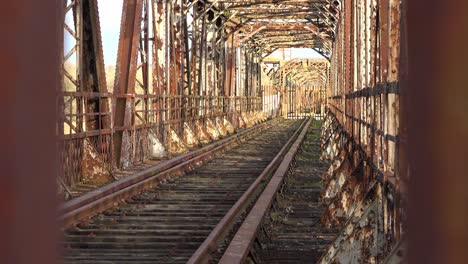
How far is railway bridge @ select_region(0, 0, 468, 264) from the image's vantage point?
64 centimetres

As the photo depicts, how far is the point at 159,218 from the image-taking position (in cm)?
919

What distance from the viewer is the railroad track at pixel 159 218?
7055 millimetres

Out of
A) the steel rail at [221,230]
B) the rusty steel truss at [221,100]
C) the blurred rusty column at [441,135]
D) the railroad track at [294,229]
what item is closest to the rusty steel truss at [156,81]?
the rusty steel truss at [221,100]

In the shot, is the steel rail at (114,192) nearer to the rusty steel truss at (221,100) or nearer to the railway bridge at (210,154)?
the railway bridge at (210,154)

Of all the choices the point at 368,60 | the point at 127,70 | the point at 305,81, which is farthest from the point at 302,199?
the point at 305,81

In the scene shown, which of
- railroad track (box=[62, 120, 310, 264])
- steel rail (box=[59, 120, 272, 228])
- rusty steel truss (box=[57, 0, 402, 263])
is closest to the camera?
rusty steel truss (box=[57, 0, 402, 263])

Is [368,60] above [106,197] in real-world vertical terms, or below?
above

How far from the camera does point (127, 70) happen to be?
1472cm

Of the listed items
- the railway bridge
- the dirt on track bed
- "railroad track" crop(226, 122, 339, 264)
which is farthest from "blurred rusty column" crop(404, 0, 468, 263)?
the dirt on track bed

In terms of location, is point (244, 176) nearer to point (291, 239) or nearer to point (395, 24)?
point (291, 239)

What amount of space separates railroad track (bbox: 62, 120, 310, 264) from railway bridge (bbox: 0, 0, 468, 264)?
0.03 metres

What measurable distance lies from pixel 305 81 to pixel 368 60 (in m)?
97.2

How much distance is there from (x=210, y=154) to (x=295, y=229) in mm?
9349

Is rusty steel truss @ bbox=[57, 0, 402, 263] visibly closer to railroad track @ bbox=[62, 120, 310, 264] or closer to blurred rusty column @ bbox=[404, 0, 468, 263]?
blurred rusty column @ bbox=[404, 0, 468, 263]
